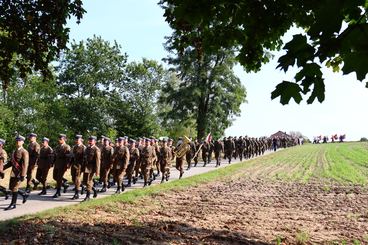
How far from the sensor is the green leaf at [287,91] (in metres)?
4.48

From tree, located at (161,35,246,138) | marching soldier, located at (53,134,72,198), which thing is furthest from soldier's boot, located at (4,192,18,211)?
tree, located at (161,35,246,138)

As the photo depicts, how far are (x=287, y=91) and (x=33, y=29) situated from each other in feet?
25.1

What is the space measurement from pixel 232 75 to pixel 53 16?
1476 inches

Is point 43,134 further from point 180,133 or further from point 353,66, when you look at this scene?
point 353,66

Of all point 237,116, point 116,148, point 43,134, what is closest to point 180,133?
point 237,116

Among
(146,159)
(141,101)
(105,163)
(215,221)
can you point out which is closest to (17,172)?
(105,163)

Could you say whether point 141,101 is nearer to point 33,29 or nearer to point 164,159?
point 164,159

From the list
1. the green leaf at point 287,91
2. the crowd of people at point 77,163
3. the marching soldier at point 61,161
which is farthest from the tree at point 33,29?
the green leaf at point 287,91

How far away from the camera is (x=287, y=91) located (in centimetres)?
451

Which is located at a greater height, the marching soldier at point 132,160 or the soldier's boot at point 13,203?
the marching soldier at point 132,160

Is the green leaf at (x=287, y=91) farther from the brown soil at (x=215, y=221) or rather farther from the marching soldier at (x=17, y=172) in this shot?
the marching soldier at (x=17, y=172)

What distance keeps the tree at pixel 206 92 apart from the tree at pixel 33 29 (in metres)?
Result: 34.7

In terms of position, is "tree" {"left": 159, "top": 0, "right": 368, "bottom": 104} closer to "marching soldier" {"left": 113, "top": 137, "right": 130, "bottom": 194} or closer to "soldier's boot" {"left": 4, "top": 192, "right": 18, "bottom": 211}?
"soldier's boot" {"left": 4, "top": 192, "right": 18, "bottom": 211}

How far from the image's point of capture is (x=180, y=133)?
218 feet
